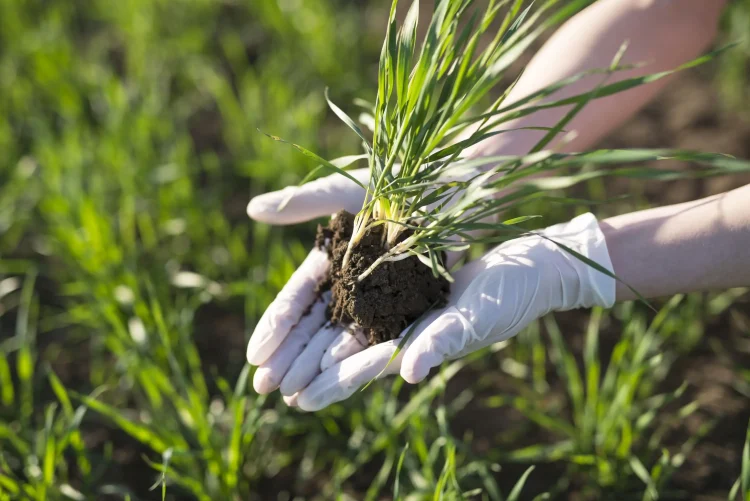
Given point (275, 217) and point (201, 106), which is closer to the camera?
point (275, 217)

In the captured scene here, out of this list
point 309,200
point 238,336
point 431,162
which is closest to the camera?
point 431,162

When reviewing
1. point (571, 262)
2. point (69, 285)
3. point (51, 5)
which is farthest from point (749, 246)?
point (51, 5)

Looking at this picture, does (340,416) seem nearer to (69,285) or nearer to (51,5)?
(69,285)

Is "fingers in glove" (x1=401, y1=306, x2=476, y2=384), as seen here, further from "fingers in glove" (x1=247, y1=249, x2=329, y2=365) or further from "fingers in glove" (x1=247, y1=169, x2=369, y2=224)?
"fingers in glove" (x1=247, y1=169, x2=369, y2=224)

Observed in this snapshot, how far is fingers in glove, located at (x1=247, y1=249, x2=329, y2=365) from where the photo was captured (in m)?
1.33

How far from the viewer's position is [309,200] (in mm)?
1483

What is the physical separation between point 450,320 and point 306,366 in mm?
320

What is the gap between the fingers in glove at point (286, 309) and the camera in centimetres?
133

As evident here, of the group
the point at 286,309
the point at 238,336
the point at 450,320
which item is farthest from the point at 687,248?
the point at 238,336

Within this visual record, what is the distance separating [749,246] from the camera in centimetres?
123

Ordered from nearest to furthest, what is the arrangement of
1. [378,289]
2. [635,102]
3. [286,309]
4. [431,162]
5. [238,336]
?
[431,162] < [378,289] < [286,309] < [635,102] < [238,336]

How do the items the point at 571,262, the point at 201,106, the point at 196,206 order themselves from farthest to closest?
1. the point at 201,106
2. the point at 196,206
3. the point at 571,262

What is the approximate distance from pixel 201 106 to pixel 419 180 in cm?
195

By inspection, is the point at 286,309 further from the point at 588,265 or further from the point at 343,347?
the point at 588,265
